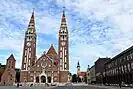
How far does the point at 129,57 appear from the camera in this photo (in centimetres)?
5638

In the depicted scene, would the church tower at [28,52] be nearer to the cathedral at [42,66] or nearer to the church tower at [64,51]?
the cathedral at [42,66]

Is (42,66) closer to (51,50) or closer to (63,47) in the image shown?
(63,47)

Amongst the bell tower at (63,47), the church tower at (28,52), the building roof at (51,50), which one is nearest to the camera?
the church tower at (28,52)

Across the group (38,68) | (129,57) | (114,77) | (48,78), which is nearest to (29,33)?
(38,68)

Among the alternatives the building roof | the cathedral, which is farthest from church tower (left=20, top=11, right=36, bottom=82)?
the building roof

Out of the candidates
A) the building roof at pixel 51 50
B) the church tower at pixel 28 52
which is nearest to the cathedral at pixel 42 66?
the church tower at pixel 28 52

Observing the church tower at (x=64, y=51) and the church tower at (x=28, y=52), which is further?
the church tower at (x=64, y=51)

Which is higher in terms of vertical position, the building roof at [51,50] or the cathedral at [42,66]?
the building roof at [51,50]

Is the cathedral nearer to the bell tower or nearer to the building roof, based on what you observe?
the bell tower

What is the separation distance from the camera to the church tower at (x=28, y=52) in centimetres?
8838

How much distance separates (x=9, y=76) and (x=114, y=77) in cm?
4809

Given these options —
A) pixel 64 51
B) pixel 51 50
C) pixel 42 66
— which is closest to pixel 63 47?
pixel 64 51

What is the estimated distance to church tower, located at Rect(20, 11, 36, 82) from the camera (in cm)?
8838

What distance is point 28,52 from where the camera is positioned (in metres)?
90.5
